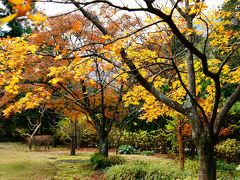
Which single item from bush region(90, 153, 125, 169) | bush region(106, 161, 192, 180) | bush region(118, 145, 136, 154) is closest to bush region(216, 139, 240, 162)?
bush region(90, 153, 125, 169)

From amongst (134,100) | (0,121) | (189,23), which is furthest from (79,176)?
(0,121)

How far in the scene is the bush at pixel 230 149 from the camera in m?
11.4

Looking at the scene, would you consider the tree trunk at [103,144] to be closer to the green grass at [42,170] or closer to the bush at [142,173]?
the green grass at [42,170]

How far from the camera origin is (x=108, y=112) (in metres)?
12.2

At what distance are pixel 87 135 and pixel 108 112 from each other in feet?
25.8

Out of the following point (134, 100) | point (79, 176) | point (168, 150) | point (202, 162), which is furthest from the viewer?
Result: point (168, 150)

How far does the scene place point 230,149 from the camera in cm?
1143

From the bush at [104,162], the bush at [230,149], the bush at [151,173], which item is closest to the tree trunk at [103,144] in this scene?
the bush at [104,162]

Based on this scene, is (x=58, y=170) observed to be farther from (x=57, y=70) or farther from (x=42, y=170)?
(x=57, y=70)

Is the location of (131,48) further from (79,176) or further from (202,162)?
(79,176)

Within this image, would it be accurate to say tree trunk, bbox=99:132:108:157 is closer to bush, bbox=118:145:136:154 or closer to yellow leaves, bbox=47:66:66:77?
bush, bbox=118:145:136:154

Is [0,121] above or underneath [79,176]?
above

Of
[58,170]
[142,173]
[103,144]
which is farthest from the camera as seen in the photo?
[103,144]

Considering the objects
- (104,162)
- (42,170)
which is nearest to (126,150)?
(104,162)
